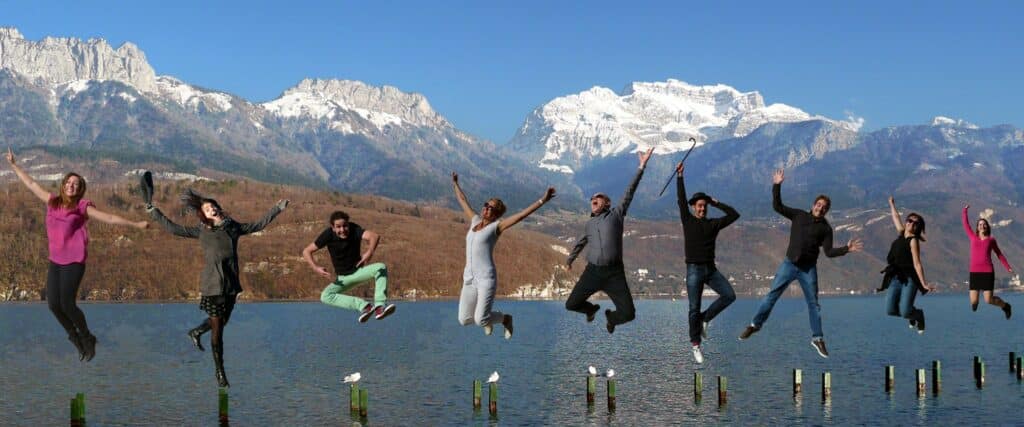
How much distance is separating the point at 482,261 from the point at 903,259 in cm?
1199

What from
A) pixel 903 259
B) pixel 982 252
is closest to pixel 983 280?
pixel 982 252

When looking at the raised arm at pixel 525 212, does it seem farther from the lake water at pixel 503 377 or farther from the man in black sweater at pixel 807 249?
the lake water at pixel 503 377

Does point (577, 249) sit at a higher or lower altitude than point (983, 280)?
higher

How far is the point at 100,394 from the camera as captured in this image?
3253 inches

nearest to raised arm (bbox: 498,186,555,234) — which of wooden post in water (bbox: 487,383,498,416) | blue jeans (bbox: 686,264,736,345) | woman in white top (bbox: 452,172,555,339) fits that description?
woman in white top (bbox: 452,172,555,339)

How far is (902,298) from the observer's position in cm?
3142

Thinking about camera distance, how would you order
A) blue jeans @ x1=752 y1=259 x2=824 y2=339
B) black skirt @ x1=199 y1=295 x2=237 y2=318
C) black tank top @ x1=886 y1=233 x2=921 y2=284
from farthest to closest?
black tank top @ x1=886 y1=233 x2=921 y2=284 < blue jeans @ x1=752 y1=259 x2=824 y2=339 < black skirt @ x1=199 y1=295 x2=237 y2=318

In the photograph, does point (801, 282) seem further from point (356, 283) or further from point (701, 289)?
point (356, 283)

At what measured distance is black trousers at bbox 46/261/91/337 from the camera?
22125 millimetres

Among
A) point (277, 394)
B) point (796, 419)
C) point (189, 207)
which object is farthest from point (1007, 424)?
point (189, 207)

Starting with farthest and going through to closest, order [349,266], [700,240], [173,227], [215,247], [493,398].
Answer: [493,398] → [700,240] → [349,266] → [173,227] → [215,247]

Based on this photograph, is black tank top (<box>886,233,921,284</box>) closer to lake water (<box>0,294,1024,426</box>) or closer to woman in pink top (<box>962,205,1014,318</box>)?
Answer: woman in pink top (<box>962,205,1014,318</box>)

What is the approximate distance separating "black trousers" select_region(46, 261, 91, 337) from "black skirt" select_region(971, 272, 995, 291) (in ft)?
74.4

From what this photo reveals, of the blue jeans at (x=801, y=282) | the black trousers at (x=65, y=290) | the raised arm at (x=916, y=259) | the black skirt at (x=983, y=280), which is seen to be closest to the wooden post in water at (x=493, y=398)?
the black skirt at (x=983, y=280)
